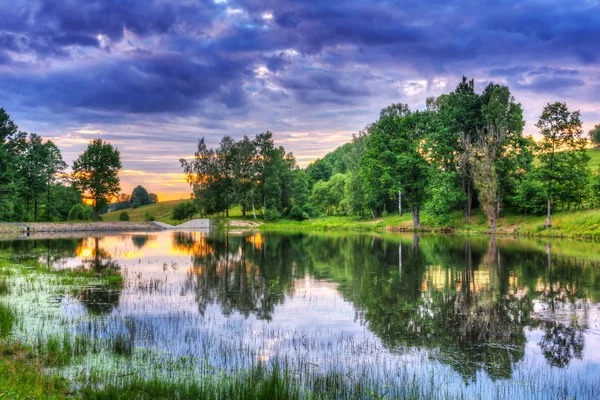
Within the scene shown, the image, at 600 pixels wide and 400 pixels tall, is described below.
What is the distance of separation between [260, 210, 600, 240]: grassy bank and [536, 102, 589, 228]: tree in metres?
2.22

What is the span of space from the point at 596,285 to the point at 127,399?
22.1m

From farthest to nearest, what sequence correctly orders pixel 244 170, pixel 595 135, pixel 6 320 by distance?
pixel 595 135, pixel 244 170, pixel 6 320

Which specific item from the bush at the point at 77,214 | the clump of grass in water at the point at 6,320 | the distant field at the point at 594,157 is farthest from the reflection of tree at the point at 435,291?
the distant field at the point at 594,157

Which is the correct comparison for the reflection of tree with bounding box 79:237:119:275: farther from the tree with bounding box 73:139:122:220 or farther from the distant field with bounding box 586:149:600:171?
the distant field with bounding box 586:149:600:171

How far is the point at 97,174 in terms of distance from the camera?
10569 centimetres

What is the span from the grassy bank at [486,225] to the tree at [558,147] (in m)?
2.22

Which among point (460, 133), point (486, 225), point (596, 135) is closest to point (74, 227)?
point (460, 133)

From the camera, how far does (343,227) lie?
93.7 meters

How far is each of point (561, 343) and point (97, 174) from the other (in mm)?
107638

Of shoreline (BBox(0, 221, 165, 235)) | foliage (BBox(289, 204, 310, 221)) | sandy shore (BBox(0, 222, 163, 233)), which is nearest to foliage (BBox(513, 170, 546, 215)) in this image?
foliage (BBox(289, 204, 310, 221))

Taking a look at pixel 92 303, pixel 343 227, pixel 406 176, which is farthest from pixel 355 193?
pixel 92 303

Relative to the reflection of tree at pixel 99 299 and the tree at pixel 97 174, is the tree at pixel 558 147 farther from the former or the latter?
the tree at pixel 97 174

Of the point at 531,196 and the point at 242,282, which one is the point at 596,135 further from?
the point at 242,282

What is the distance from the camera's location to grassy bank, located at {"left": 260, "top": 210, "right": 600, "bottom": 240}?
2098 inches
